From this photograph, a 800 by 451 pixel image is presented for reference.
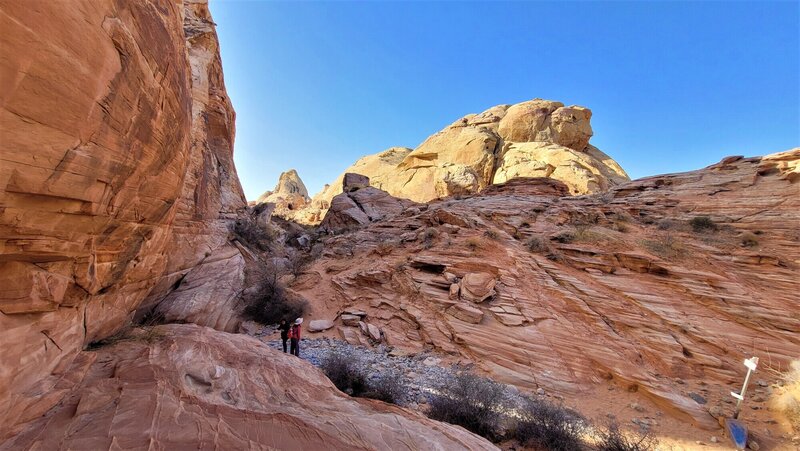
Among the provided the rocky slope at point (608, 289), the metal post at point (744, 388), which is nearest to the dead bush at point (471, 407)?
the rocky slope at point (608, 289)

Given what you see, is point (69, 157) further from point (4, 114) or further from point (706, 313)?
point (706, 313)

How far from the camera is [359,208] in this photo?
73.3 feet

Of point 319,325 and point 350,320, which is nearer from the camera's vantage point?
point 319,325

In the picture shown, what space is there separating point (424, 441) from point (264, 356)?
3.20m

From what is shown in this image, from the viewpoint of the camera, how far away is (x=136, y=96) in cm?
318

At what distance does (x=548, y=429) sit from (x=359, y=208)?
752 inches

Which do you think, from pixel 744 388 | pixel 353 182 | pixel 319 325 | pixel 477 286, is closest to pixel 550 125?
pixel 353 182

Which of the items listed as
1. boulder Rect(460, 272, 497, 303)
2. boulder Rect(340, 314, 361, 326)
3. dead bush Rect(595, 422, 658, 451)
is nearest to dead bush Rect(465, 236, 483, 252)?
boulder Rect(460, 272, 497, 303)

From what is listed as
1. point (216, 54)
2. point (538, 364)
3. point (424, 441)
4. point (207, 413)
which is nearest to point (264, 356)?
point (207, 413)

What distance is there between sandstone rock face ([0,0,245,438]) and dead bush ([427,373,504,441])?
5.19m

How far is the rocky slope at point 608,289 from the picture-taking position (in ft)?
21.9

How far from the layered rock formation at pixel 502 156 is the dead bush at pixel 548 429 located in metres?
21.6

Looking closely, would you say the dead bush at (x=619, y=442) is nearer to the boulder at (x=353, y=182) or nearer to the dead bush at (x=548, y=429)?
the dead bush at (x=548, y=429)

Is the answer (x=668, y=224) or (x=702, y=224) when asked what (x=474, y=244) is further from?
(x=702, y=224)
